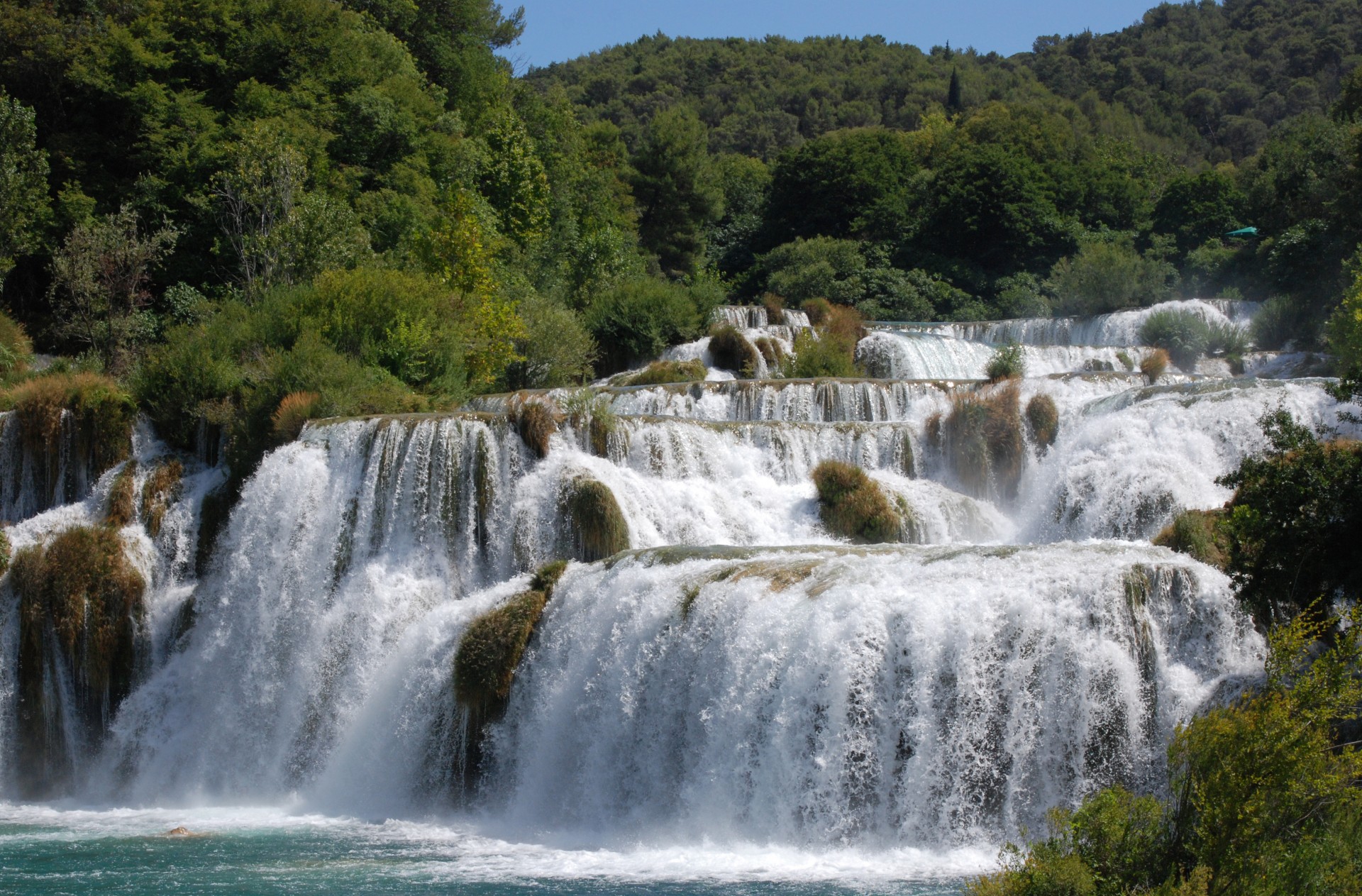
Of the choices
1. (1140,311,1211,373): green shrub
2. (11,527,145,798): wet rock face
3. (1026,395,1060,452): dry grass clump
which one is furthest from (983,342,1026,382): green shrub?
(11,527,145,798): wet rock face

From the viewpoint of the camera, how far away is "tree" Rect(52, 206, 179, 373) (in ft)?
97.3

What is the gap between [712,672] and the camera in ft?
46.3

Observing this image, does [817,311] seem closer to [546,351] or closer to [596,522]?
[546,351]

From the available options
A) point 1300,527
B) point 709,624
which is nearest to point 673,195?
point 709,624

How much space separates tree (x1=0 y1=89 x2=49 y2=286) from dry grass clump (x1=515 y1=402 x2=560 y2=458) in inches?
685

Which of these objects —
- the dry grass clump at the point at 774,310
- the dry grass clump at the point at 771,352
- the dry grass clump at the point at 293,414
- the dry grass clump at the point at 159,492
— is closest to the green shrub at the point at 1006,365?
the dry grass clump at the point at 771,352

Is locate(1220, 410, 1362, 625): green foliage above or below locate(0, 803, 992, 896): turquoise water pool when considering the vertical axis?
above

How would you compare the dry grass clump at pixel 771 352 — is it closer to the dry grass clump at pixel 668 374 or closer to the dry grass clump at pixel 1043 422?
the dry grass clump at pixel 668 374

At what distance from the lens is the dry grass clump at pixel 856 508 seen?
2006cm

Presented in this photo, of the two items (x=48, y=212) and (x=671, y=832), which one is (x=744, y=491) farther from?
(x=48, y=212)

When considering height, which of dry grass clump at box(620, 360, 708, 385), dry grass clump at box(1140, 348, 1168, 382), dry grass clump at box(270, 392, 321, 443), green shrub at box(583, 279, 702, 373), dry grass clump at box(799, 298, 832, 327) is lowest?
dry grass clump at box(270, 392, 321, 443)

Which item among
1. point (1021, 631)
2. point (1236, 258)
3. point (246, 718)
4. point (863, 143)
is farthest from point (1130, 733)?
point (863, 143)

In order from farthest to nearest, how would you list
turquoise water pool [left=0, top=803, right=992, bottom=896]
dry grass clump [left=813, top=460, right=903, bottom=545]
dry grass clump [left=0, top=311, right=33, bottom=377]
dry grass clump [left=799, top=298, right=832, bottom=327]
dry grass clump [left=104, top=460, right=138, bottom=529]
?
1. dry grass clump [left=799, top=298, right=832, bottom=327]
2. dry grass clump [left=0, top=311, right=33, bottom=377]
3. dry grass clump [left=104, top=460, right=138, bottom=529]
4. dry grass clump [left=813, top=460, right=903, bottom=545]
5. turquoise water pool [left=0, top=803, right=992, bottom=896]

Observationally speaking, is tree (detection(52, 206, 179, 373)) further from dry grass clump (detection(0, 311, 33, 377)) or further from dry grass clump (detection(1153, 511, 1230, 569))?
dry grass clump (detection(1153, 511, 1230, 569))
